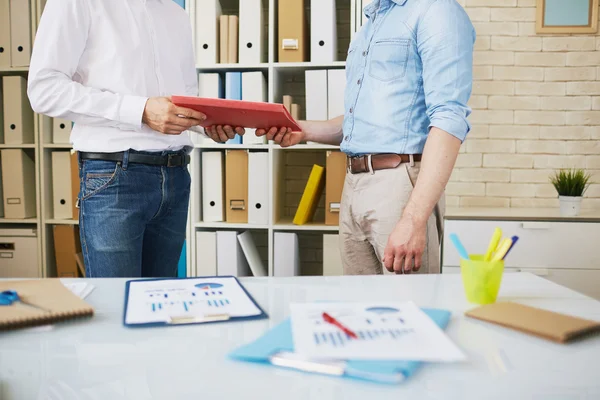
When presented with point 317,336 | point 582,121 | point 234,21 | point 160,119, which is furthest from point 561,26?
point 317,336

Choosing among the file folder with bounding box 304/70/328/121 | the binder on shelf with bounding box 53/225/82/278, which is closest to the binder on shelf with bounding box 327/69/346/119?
the file folder with bounding box 304/70/328/121

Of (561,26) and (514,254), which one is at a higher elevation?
(561,26)

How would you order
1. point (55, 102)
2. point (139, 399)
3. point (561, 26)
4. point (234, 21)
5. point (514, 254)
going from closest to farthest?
1. point (139, 399)
2. point (55, 102)
3. point (514, 254)
4. point (234, 21)
5. point (561, 26)

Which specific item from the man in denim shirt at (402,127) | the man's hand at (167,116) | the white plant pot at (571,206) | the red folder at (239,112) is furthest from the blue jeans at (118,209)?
the white plant pot at (571,206)

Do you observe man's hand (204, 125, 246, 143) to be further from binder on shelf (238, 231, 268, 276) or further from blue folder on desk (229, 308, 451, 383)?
blue folder on desk (229, 308, 451, 383)

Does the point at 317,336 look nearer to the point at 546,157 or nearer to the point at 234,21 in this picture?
the point at 234,21

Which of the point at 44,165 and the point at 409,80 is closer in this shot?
the point at 409,80

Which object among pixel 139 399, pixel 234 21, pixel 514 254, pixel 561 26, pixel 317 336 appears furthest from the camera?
pixel 561 26

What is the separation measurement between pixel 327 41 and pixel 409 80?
111 centimetres

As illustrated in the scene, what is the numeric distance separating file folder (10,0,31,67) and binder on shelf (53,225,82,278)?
898mm

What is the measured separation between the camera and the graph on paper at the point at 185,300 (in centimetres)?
83

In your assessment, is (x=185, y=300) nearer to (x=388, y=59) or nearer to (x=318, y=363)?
(x=318, y=363)

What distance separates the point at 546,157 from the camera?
9.14 ft

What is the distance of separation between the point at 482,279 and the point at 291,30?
1897 mm
